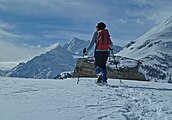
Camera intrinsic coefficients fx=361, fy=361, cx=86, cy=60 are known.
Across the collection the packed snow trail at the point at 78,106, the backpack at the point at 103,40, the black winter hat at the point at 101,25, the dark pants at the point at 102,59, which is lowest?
the packed snow trail at the point at 78,106

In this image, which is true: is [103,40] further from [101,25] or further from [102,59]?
[102,59]

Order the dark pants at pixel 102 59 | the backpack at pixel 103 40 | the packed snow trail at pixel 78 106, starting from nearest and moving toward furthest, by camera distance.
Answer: the packed snow trail at pixel 78 106
the backpack at pixel 103 40
the dark pants at pixel 102 59

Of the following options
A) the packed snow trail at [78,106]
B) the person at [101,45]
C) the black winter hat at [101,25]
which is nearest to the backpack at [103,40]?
the person at [101,45]

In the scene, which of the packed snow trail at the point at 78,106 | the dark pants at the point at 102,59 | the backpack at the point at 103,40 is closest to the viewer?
the packed snow trail at the point at 78,106

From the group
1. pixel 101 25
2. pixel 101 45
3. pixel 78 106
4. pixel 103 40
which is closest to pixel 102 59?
pixel 101 45

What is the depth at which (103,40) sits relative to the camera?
12.9m

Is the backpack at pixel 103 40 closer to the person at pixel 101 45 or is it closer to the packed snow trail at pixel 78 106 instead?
the person at pixel 101 45

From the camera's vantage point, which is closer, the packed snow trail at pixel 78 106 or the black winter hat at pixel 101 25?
the packed snow trail at pixel 78 106

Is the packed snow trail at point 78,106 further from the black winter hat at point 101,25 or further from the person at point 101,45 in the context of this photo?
the black winter hat at point 101,25

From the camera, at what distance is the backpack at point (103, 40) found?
42.5ft

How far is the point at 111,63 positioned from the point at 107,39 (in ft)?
33.5

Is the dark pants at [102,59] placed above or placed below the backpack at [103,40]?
below

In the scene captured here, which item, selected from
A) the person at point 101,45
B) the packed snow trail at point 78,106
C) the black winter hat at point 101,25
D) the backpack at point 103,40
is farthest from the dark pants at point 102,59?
the packed snow trail at point 78,106

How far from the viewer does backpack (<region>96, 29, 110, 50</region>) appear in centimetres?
1295
